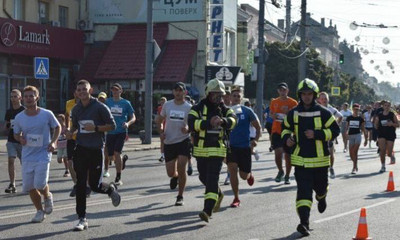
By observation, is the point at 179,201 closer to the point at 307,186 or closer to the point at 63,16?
the point at 307,186

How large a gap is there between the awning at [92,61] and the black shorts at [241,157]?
1108 inches

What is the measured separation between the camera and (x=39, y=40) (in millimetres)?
35031

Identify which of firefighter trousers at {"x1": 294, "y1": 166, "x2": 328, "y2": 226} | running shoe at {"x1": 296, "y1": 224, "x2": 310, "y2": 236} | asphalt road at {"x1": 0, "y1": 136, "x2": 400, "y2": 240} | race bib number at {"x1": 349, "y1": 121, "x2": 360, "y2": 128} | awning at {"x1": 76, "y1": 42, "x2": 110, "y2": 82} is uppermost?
awning at {"x1": 76, "y1": 42, "x2": 110, "y2": 82}

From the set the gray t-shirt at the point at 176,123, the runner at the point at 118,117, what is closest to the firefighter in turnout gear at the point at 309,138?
the gray t-shirt at the point at 176,123

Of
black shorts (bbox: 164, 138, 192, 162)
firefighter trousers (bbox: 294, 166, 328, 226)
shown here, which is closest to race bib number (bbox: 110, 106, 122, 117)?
black shorts (bbox: 164, 138, 192, 162)

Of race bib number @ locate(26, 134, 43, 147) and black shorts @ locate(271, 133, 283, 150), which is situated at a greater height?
race bib number @ locate(26, 134, 43, 147)

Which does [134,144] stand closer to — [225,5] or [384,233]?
[225,5]

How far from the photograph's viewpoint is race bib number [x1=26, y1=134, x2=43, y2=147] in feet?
33.8

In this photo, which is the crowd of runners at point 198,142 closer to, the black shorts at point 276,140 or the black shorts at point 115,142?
the black shorts at point 115,142

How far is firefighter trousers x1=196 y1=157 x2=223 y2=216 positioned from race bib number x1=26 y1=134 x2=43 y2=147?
2071mm

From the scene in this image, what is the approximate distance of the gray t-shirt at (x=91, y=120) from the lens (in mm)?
9922

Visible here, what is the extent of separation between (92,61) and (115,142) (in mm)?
26245

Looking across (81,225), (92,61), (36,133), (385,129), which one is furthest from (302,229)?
(92,61)

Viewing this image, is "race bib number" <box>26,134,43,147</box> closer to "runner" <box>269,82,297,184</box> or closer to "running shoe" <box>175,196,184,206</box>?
"running shoe" <box>175,196,184,206</box>
